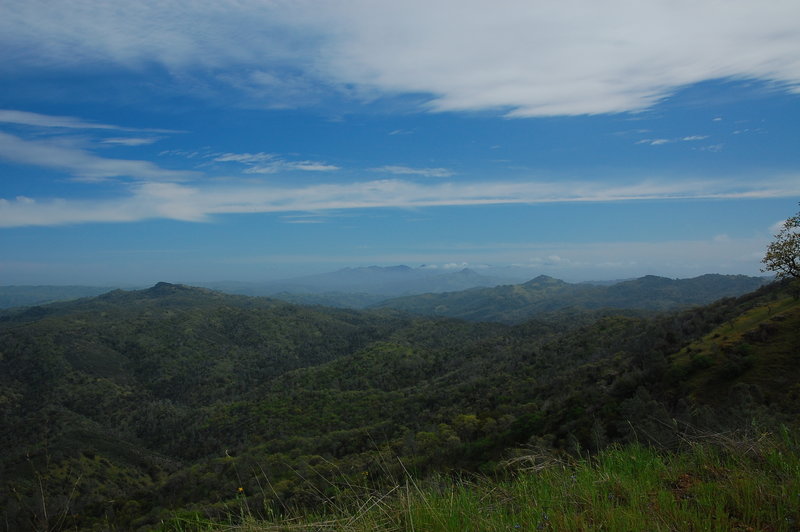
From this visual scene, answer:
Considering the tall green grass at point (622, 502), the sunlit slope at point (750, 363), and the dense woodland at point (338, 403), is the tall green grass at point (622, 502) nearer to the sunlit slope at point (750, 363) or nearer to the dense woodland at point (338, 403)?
the dense woodland at point (338, 403)

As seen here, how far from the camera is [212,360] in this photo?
178 metres

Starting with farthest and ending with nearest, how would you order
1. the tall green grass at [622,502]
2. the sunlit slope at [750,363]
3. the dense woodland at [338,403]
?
1. the sunlit slope at [750,363]
2. the dense woodland at [338,403]
3. the tall green grass at [622,502]

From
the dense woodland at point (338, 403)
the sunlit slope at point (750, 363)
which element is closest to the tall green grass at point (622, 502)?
the dense woodland at point (338, 403)

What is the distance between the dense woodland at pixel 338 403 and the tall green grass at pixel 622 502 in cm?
54

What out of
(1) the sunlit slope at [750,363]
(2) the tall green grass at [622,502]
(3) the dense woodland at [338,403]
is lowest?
(3) the dense woodland at [338,403]

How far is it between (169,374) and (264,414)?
8976cm

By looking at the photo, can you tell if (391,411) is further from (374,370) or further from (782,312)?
(782,312)

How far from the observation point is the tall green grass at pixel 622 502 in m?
2.82

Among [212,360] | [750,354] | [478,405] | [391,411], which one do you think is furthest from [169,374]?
[750,354]

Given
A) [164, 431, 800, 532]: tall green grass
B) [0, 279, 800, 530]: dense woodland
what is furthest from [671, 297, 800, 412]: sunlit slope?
[164, 431, 800, 532]: tall green grass

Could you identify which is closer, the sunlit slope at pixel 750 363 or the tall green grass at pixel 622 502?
the tall green grass at pixel 622 502

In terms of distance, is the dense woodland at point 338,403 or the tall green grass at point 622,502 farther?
the dense woodland at point 338,403

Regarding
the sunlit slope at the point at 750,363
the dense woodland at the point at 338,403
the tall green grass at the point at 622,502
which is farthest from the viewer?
the sunlit slope at the point at 750,363

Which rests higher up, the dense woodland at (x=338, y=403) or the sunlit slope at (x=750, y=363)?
the sunlit slope at (x=750, y=363)
